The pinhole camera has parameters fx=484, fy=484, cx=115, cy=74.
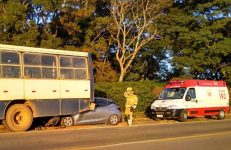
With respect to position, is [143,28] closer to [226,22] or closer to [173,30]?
[173,30]

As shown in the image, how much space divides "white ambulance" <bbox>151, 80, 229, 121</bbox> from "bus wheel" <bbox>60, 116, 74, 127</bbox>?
6.85 meters

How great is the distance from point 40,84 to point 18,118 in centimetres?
176

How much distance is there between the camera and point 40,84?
20.9 meters

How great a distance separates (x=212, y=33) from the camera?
4247 cm

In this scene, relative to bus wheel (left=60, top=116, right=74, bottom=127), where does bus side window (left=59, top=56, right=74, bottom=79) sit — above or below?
above

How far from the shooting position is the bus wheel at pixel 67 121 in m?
22.7

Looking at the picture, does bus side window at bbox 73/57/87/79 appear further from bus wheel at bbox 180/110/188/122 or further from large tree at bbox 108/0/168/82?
large tree at bbox 108/0/168/82

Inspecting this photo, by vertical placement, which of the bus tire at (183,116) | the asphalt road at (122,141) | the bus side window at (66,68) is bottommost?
the asphalt road at (122,141)

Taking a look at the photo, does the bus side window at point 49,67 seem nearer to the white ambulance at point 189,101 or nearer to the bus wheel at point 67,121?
the bus wheel at point 67,121

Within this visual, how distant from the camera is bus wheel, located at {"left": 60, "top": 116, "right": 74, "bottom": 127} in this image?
74.4 ft

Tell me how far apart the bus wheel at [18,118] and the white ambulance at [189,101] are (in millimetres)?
9710

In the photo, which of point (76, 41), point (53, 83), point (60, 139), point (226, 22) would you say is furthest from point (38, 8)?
point (60, 139)

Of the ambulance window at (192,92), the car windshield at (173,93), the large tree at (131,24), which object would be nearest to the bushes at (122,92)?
the car windshield at (173,93)

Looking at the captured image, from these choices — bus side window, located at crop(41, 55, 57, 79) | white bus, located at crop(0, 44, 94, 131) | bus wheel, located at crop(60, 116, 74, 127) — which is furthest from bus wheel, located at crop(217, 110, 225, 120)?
bus side window, located at crop(41, 55, 57, 79)
